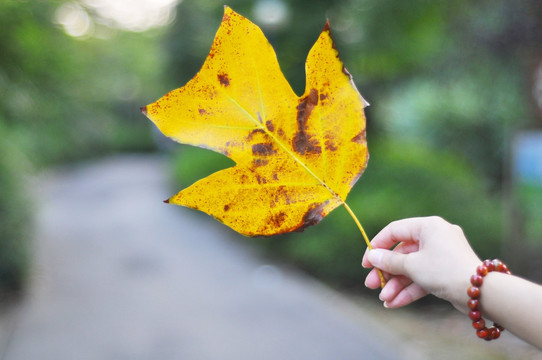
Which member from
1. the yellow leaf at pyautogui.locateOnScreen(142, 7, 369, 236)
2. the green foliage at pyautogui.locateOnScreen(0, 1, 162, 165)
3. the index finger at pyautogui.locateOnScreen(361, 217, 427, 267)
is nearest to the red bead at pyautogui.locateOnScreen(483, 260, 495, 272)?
the index finger at pyautogui.locateOnScreen(361, 217, 427, 267)

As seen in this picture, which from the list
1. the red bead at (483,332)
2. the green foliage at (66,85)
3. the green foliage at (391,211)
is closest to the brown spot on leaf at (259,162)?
the red bead at (483,332)

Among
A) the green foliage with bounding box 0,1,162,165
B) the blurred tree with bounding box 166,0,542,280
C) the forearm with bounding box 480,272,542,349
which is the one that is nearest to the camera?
the forearm with bounding box 480,272,542,349

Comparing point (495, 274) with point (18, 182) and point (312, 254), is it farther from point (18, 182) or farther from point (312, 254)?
point (18, 182)

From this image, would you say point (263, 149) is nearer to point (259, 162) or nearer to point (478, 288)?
point (259, 162)

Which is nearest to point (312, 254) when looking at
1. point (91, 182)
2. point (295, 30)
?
point (295, 30)

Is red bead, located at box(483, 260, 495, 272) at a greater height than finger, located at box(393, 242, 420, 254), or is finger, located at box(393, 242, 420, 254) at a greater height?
finger, located at box(393, 242, 420, 254)

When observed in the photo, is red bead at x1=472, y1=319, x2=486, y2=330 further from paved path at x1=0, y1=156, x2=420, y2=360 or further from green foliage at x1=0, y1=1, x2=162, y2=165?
green foliage at x1=0, y1=1, x2=162, y2=165

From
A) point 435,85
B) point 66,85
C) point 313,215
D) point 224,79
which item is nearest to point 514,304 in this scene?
point 313,215

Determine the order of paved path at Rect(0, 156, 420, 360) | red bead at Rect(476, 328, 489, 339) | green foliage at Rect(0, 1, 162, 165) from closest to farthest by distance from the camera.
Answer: red bead at Rect(476, 328, 489, 339), paved path at Rect(0, 156, 420, 360), green foliage at Rect(0, 1, 162, 165)
